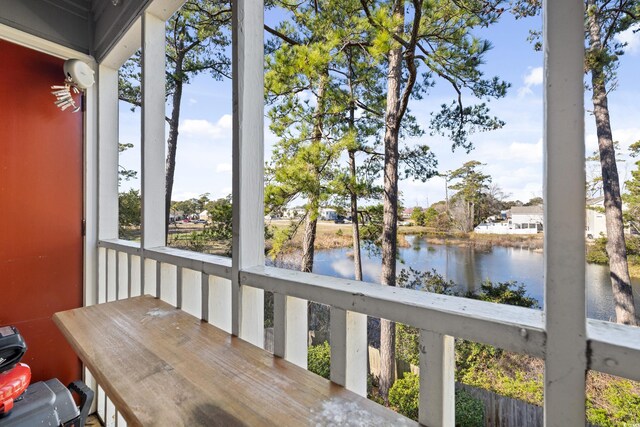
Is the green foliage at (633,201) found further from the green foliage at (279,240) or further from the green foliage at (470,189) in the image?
the green foliage at (279,240)

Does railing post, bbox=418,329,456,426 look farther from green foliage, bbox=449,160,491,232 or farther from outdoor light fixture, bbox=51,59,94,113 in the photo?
outdoor light fixture, bbox=51,59,94,113

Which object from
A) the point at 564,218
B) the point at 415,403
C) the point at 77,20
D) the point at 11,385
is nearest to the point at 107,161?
the point at 77,20

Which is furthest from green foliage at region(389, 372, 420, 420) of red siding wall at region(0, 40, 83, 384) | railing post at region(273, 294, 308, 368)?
red siding wall at region(0, 40, 83, 384)

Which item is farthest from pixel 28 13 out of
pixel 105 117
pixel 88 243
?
pixel 88 243

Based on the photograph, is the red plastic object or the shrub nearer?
the red plastic object

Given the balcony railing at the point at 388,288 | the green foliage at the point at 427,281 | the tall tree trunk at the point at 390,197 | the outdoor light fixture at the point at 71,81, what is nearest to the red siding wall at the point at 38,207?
the outdoor light fixture at the point at 71,81

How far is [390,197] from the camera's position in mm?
3303

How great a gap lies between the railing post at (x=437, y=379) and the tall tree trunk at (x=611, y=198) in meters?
0.82

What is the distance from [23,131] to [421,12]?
3119mm

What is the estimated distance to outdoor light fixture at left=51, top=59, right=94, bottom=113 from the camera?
6.24 ft

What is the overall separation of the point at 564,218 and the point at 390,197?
285cm

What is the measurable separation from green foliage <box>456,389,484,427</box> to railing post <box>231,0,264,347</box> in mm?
2365

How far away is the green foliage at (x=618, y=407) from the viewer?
4.09 ft

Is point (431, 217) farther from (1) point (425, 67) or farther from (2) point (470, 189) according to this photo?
(1) point (425, 67)
